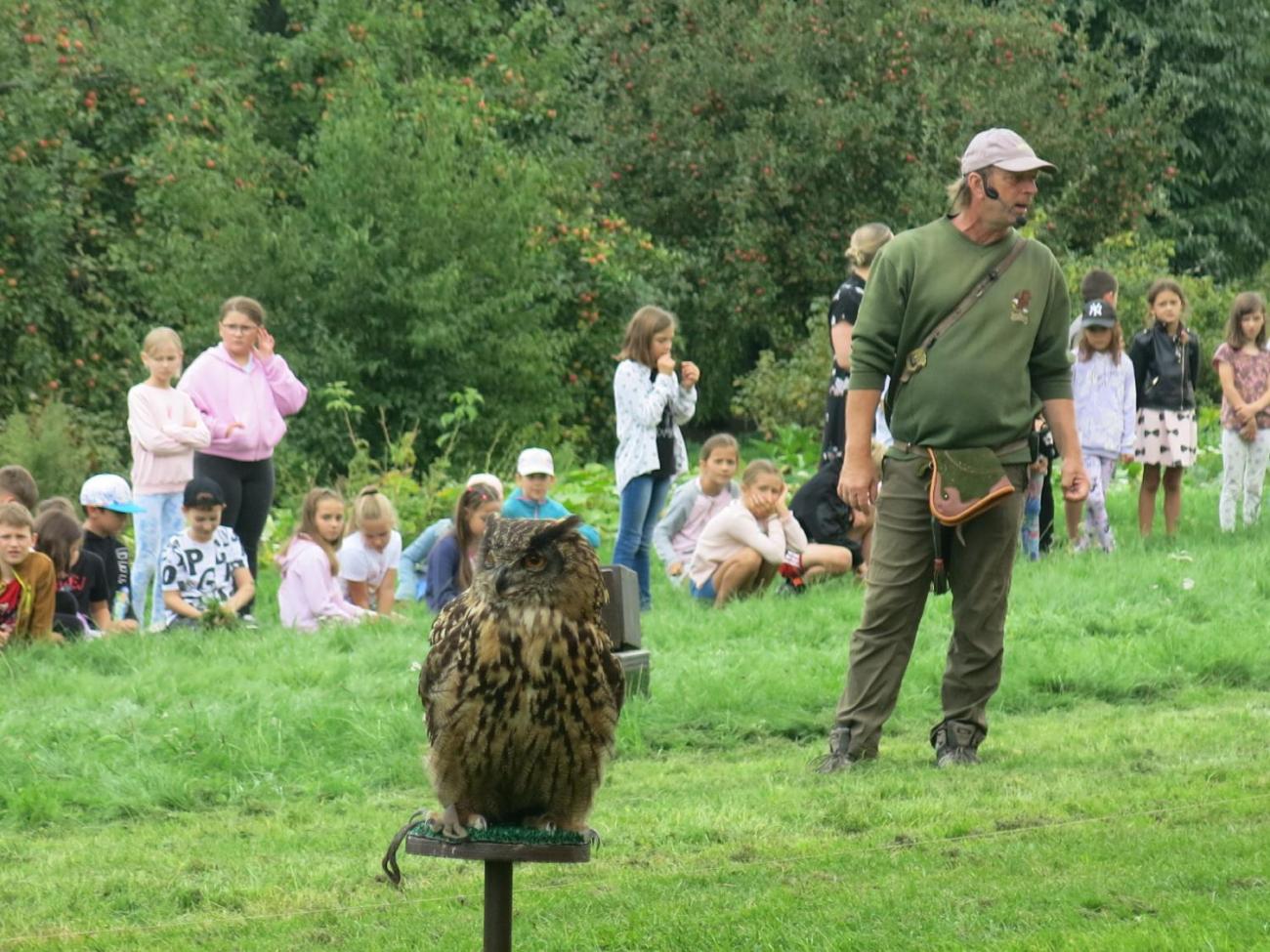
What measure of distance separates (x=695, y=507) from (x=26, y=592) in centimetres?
468

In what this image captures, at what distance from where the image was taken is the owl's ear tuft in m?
4.96

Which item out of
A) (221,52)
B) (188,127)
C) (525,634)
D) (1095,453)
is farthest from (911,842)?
(221,52)

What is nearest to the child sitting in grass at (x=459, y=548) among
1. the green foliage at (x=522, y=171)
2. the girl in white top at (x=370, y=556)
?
the girl in white top at (x=370, y=556)

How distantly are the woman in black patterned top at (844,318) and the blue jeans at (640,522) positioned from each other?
1.24 metres

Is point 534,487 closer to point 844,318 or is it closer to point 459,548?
point 459,548

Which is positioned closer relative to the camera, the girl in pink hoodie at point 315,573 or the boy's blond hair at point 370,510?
the girl in pink hoodie at point 315,573

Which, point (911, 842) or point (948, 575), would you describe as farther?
point (948, 575)

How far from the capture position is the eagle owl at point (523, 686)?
16.3ft

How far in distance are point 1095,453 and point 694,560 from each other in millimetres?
3301

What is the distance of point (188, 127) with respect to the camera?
25078 mm

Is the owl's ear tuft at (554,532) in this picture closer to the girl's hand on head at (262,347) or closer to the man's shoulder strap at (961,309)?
the man's shoulder strap at (961,309)

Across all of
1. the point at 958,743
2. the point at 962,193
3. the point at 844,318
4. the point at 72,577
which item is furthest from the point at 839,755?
the point at 72,577

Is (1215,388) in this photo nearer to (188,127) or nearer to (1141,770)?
(188,127)

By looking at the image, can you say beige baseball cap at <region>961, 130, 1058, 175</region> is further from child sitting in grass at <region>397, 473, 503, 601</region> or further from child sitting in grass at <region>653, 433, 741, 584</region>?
child sitting in grass at <region>653, 433, 741, 584</region>
